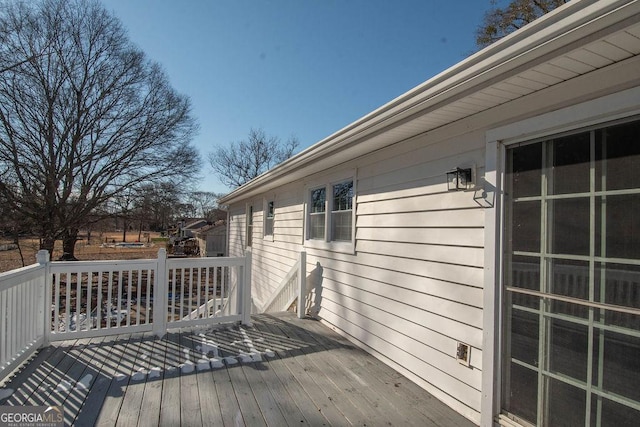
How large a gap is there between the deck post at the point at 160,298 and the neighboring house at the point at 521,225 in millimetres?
2327

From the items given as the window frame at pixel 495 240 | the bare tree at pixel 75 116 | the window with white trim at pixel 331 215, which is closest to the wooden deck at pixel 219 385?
the window frame at pixel 495 240

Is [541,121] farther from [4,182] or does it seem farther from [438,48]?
[4,182]

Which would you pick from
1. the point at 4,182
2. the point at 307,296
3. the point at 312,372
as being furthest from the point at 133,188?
the point at 312,372

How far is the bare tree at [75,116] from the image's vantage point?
38.5 ft

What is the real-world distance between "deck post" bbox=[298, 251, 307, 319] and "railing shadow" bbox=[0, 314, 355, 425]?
47 centimetres

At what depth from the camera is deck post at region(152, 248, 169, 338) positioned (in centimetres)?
394

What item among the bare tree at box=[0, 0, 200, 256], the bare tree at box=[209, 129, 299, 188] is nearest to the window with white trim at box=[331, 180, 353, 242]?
the bare tree at box=[0, 0, 200, 256]

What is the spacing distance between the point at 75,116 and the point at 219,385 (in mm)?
13923

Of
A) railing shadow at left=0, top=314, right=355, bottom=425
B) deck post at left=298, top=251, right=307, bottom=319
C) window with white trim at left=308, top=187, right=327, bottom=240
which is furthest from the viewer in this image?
window with white trim at left=308, top=187, right=327, bottom=240

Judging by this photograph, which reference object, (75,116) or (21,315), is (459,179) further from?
(75,116)

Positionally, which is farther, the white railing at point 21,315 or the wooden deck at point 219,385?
the white railing at point 21,315

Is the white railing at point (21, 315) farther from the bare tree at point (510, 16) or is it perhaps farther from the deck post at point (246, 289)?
the bare tree at point (510, 16)

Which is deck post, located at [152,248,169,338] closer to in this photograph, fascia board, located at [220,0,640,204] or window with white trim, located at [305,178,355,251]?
window with white trim, located at [305,178,355,251]

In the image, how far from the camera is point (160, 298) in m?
3.98
